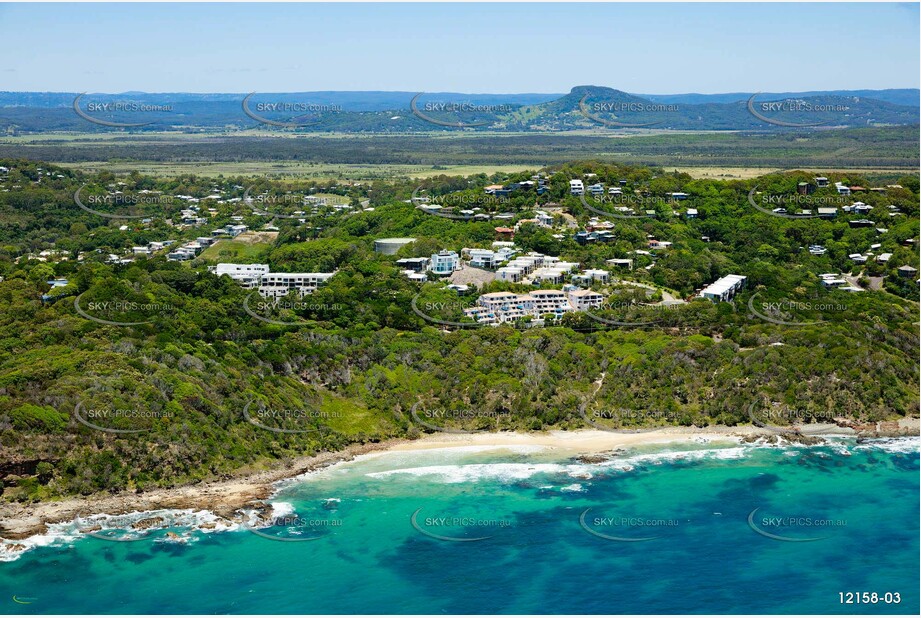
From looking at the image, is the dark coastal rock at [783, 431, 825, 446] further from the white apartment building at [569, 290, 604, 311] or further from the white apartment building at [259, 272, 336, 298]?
the white apartment building at [259, 272, 336, 298]

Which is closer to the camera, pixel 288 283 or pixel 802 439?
pixel 802 439

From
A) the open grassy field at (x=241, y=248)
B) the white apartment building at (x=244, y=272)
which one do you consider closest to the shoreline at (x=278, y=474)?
the white apartment building at (x=244, y=272)

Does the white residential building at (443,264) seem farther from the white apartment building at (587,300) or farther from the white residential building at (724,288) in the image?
the white residential building at (724,288)

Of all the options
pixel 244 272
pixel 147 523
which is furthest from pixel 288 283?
pixel 147 523

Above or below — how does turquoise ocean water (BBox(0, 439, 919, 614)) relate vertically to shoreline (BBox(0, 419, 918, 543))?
below

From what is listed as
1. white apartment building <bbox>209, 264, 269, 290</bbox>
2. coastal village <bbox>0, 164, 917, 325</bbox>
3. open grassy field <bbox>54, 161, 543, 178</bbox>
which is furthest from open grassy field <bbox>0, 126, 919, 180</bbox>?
white apartment building <bbox>209, 264, 269, 290</bbox>

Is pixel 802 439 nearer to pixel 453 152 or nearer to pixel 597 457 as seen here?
pixel 597 457

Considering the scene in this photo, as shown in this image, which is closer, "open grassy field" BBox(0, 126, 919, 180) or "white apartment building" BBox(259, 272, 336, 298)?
"white apartment building" BBox(259, 272, 336, 298)

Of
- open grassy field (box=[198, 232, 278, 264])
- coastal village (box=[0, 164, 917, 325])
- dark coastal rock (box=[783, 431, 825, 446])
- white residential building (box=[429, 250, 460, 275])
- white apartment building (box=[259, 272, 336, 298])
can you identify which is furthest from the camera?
open grassy field (box=[198, 232, 278, 264])
